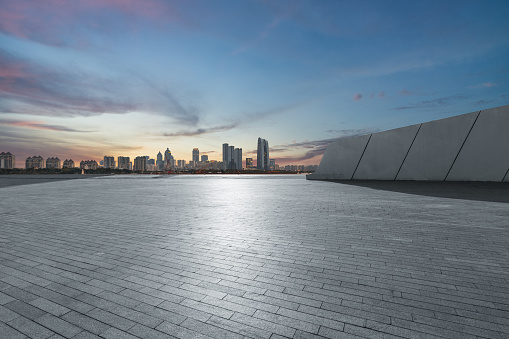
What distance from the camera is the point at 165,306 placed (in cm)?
283

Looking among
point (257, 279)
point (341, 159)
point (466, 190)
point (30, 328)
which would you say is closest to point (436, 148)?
point (466, 190)

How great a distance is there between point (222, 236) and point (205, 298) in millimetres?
2664

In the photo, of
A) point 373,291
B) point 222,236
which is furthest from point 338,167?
point 373,291

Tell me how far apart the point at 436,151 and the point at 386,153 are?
3585 millimetres

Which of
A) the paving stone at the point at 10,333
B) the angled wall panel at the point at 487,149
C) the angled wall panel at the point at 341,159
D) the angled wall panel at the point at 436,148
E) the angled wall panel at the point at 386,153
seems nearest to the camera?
the paving stone at the point at 10,333

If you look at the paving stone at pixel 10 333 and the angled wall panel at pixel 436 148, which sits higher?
the angled wall panel at pixel 436 148

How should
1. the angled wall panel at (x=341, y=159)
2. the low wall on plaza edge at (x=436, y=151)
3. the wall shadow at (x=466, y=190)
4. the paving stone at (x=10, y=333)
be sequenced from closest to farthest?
the paving stone at (x=10, y=333) < the wall shadow at (x=466, y=190) < the low wall on plaza edge at (x=436, y=151) < the angled wall panel at (x=341, y=159)

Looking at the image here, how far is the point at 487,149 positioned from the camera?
16984mm

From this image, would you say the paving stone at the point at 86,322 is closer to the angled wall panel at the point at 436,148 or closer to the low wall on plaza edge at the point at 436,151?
the low wall on plaza edge at the point at 436,151

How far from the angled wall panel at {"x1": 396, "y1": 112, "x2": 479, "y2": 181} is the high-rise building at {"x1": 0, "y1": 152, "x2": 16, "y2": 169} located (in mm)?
253185

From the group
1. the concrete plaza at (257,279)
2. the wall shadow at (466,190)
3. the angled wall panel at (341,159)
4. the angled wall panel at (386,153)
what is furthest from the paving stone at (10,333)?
the angled wall panel at (341,159)

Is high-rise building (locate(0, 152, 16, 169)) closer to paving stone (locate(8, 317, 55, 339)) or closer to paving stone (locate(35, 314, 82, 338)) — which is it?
paving stone (locate(8, 317, 55, 339))

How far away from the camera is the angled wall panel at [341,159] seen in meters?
23.8

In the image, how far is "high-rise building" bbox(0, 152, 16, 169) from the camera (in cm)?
18712
